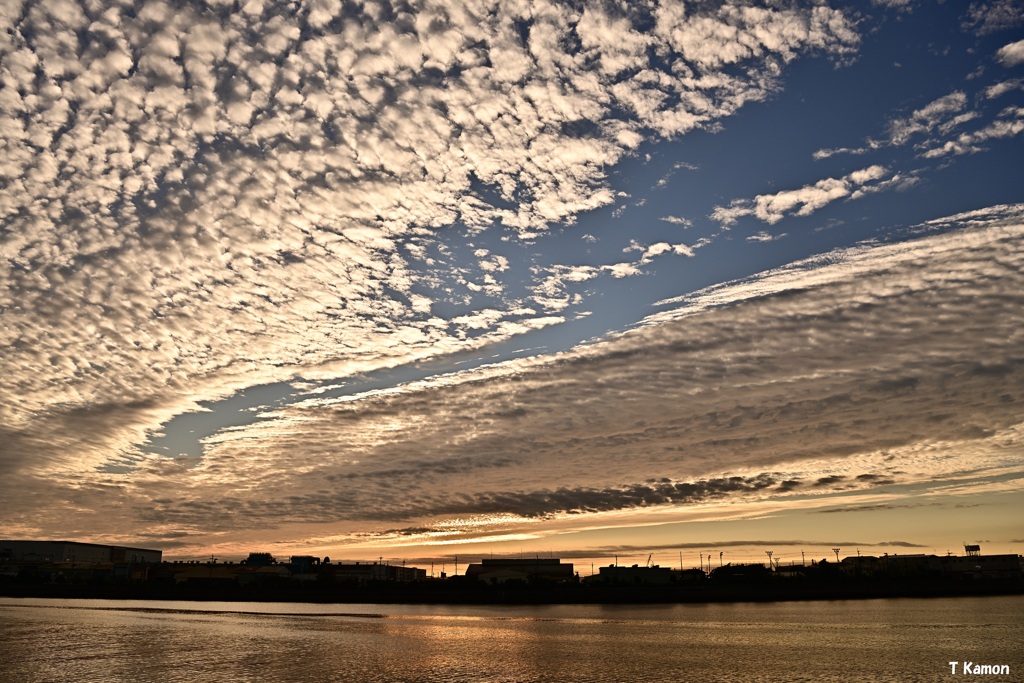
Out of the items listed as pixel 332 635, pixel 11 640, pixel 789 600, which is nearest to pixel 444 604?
pixel 789 600

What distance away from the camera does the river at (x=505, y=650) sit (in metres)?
51.6

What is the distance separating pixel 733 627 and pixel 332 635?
176ft

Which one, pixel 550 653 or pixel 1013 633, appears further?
pixel 1013 633

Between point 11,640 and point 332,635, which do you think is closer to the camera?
point 11,640

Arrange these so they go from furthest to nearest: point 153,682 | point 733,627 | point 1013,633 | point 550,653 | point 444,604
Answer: point 444,604 → point 733,627 → point 1013,633 → point 550,653 → point 153,682

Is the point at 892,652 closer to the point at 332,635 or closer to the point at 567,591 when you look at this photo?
the point at 332,635

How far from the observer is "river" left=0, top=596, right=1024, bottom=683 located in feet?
169

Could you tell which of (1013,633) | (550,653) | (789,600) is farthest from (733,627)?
(789,600)

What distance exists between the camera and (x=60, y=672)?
49781mm

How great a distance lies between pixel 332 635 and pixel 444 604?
10637 centimetres

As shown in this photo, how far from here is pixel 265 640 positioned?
78.7 meters

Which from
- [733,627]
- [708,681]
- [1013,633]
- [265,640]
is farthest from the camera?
[733,627]

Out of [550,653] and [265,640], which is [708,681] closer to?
[550,653]

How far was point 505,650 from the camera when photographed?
69.1m
